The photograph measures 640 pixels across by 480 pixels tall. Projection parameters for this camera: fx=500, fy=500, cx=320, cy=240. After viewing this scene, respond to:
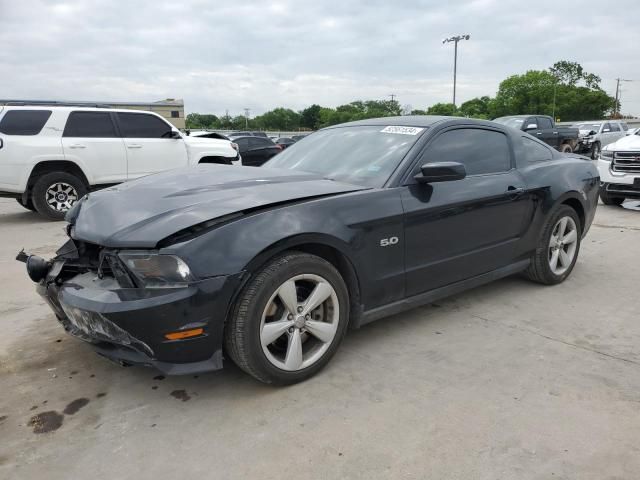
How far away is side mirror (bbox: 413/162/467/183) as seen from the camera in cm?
305

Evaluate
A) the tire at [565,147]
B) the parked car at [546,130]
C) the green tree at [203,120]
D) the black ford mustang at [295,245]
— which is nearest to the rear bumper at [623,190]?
the black ford mustang at [295,245]

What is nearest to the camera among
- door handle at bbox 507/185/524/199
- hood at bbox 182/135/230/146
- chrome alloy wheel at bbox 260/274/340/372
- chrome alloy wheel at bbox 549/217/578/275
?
chrome alloy wheel at bbox 260/274/340/372

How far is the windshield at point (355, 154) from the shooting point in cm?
326

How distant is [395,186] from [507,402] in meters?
1.38

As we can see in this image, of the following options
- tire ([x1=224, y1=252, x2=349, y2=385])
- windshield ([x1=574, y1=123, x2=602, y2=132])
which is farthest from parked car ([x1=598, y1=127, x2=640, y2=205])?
windshield ([x1=574, y1=123, x2=602, y2=132])

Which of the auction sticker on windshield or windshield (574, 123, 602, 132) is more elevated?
windshield (574, 123, 602, 132)

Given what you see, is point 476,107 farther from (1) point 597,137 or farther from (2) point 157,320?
(2) point 157,320

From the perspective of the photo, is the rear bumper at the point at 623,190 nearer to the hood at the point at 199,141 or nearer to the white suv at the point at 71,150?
the hood at the point at 199,141


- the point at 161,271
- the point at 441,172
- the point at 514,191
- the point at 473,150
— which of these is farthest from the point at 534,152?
the point at 161,271

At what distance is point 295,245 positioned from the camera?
2607 mm

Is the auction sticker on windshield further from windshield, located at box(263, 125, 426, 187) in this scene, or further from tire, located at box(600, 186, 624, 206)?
tire, located at box(600, 186, 624, 206)

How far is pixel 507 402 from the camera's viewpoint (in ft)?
8.33

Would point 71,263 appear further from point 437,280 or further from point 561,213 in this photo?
point 561,213

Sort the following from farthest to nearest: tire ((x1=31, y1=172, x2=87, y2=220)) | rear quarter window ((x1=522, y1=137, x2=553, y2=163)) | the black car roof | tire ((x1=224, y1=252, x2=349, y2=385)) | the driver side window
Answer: tire ((x1=31, y1=172, x2=87, y2=220)) < rear quarter window ((x1=522, y1=137, x2=553, y2=163)) < the black car roof < the driver side window < tire ((x1=224, y1=252, x2=349, y2=385))
